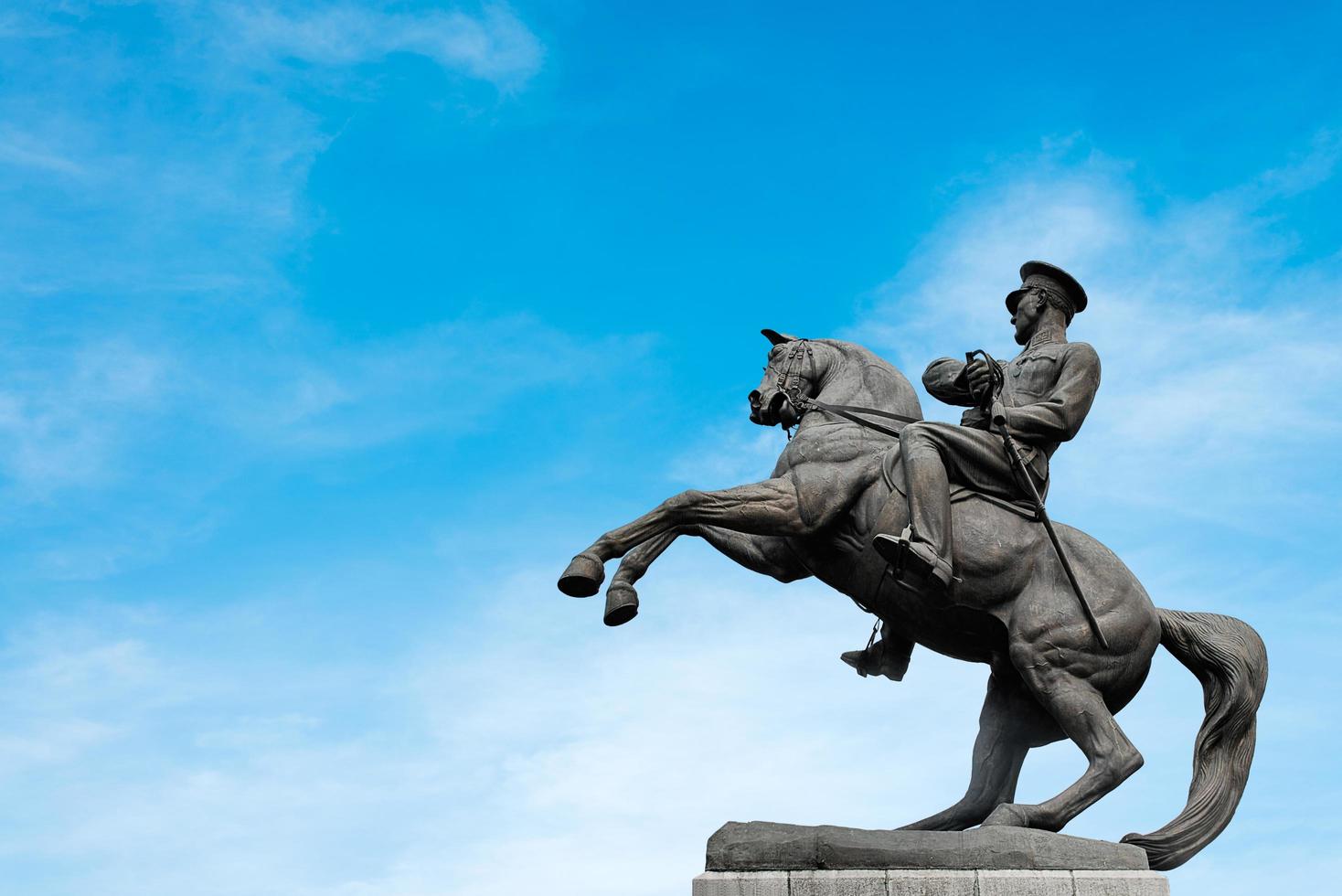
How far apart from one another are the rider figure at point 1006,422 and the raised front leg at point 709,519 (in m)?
0.63

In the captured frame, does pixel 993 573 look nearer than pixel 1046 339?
Yes

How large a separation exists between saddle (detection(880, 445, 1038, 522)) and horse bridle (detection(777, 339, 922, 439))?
28cm

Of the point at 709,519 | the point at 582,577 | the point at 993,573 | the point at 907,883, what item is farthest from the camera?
the point at 709,519

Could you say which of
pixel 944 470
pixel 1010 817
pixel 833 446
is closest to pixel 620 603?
pixel 833 446

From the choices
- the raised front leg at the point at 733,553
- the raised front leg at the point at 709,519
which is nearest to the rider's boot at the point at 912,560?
the raised front leg at the point at 709,519

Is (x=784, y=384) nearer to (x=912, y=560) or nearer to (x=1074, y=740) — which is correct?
(x=912, y=560)

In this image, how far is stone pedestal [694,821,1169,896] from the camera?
728 centimetres

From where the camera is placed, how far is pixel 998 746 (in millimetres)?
8766

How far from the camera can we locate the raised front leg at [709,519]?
8320mm

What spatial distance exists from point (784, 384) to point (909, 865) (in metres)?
3.22

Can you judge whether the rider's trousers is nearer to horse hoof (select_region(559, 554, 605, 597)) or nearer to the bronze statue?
the bronze statue

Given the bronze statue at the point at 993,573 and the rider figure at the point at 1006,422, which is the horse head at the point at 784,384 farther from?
the rider figure at the point at 1006,422

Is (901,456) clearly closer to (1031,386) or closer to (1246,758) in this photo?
(1031,386)

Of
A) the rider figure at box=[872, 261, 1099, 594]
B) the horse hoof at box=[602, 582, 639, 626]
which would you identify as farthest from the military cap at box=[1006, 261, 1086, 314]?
the horse hoof at box=[602, 582, 639, 626]
